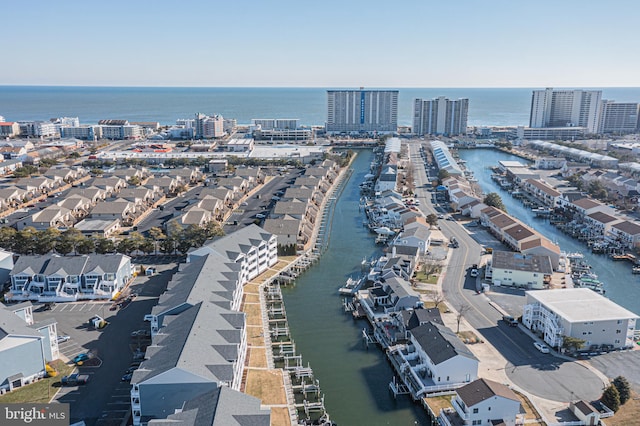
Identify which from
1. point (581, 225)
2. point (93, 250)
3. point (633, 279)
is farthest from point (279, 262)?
point (581, 225)

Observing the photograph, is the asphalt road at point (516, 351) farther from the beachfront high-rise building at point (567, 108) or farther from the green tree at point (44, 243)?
the beachfront high-rise building at point (567, 108)

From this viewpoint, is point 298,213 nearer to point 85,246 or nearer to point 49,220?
point 85,246

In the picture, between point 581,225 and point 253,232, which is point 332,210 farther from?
point 581,225

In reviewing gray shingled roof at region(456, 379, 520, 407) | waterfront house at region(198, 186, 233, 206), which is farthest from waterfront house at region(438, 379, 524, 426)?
waterfront house at region(198, 186, 233, 206)

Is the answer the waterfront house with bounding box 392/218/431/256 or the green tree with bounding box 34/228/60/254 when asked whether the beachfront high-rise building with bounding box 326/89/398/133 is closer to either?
the waterfront house with bounding box 392/218/431/256

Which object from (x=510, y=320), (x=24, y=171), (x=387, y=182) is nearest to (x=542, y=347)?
(x=510, y=320)
